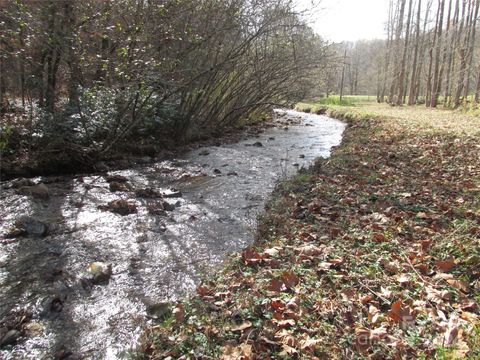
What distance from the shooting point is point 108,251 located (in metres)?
5.08

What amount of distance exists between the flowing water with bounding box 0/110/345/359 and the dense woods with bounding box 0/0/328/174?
1.46 metres

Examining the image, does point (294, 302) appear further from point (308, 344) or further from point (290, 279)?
point (308, 344)

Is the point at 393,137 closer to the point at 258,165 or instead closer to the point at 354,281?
the point at 258,165

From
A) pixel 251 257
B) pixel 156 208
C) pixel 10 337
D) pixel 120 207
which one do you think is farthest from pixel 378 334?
pixel 120 207

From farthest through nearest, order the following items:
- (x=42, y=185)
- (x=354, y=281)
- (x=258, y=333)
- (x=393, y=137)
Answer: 1. (x=393, y=137)
2. (x=42, y=185)
3. (x=354, y=281)
4. (x=258, y=333)

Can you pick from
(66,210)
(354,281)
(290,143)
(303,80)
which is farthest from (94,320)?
(303,80)

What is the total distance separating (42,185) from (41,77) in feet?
12.3

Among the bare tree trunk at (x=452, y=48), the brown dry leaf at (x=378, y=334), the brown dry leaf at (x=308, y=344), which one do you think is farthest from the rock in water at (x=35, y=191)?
the bare tree trunk at (x=452, y=48)

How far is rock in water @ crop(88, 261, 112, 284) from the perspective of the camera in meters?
4.34

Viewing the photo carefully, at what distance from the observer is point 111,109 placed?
32.4 feet

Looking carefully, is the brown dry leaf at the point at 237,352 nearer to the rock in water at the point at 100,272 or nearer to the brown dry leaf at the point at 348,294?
the brown dry leaf at the point at 348,294

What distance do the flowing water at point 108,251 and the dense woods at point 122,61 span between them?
1456mm

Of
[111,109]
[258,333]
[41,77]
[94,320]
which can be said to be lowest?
[94,320]

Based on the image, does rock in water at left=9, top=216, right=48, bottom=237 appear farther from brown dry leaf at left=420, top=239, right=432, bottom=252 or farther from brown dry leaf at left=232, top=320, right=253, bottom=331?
brown dry leaf at left=420, top=239, right=432, bottom=252
